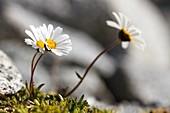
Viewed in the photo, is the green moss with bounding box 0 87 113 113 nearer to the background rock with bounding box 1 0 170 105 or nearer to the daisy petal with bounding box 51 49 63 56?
the daisy petal with bounding box 51 49 63 56

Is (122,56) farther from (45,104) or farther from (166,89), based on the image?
(45,104)

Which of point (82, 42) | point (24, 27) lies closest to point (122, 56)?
point (82, 42)

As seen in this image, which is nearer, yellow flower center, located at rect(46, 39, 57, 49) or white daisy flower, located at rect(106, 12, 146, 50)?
yellow flower center, located at rect(46, 39, 57, 49)

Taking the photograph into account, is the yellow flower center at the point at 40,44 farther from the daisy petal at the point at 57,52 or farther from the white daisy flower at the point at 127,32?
the white daisy flower at the point at 127,32

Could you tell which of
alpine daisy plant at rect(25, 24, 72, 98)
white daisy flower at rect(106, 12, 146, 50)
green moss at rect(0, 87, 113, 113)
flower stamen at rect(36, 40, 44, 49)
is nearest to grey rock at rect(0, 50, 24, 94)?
green moss at rect(0, 87, 113, 113)

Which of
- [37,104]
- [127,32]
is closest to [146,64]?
[127,32]

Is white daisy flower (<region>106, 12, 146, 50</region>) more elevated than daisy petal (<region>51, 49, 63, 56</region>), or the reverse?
white daisy flower (<region>106, 12, 146, 50</region>)
